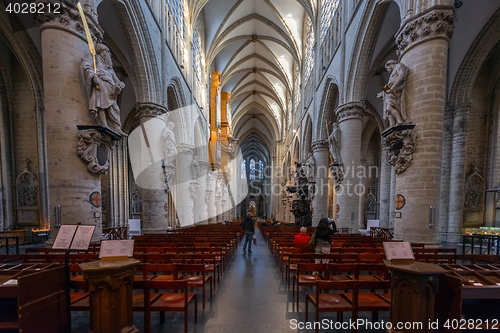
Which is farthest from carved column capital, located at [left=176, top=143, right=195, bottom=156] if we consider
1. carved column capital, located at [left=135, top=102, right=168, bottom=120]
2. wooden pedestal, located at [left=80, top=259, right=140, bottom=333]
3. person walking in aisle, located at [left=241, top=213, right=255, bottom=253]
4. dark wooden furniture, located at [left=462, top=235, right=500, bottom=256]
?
dark wooden furniture, located at [left=462, top=235, right=500, bottom=256]

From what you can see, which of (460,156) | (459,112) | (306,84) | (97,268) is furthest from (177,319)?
(306,84)

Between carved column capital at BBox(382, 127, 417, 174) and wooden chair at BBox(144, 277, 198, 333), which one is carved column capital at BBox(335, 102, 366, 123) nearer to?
carved column capital at BBox(382, 127, 417, 174)

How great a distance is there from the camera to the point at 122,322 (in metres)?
2.55

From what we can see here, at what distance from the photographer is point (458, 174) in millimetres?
9672

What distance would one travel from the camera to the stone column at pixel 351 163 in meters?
11.1

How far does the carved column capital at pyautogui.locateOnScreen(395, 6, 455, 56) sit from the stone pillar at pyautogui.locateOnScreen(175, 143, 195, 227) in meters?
12.9

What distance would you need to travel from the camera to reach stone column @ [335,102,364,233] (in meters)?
11.1

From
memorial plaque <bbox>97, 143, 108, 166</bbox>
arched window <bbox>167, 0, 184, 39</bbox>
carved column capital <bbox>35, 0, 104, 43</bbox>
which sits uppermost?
arched window <bbox>167, 0, 184, 39</bbox>

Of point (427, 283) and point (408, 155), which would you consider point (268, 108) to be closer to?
point (408, 155)

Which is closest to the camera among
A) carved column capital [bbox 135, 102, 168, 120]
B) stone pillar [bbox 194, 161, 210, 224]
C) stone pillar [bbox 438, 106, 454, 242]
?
stone pillar [bbox 438, 106, 454, 242]

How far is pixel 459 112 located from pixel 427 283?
11.2 metres

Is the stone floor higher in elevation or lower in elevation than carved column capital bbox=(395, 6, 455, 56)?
lower

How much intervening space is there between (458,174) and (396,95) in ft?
20.2

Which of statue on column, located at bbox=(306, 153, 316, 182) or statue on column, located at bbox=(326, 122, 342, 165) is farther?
statue on column, located at bbox=(306, 153, 316, 182)
